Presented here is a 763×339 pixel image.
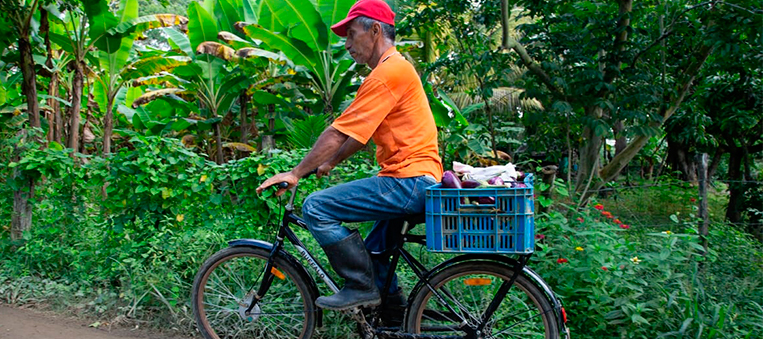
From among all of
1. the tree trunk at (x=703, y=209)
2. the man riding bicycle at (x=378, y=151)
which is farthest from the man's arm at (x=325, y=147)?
the tree trunk at (x=703, y=209)

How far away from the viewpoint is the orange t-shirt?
2.75 m

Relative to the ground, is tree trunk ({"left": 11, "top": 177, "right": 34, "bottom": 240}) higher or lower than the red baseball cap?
lower

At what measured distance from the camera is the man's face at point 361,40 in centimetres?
289

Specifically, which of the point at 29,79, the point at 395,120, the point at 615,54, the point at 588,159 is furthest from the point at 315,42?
the point at 395,120

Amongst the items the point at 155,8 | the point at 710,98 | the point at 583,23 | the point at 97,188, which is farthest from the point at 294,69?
the point at 155,8

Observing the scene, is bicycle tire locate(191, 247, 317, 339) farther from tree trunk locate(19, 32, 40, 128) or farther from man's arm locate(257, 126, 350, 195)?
tree trunk locate(19, 32, 40, 128)

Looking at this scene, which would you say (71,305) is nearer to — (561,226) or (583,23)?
(561,226)

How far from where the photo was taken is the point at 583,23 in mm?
5336

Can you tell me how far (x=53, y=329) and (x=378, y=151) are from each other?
2882mm

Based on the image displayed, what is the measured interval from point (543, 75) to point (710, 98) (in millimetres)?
3565

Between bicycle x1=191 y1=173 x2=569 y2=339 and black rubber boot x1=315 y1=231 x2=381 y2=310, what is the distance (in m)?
0.10

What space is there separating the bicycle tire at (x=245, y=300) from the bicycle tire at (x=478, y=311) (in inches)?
27.0

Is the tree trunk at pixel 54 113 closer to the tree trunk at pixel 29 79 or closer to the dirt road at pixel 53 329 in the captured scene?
the tree trunk at pixel 29 79

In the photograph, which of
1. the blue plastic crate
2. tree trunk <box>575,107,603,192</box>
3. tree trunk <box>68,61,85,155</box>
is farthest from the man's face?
tree trunk <box>68,61,85,155</box>
